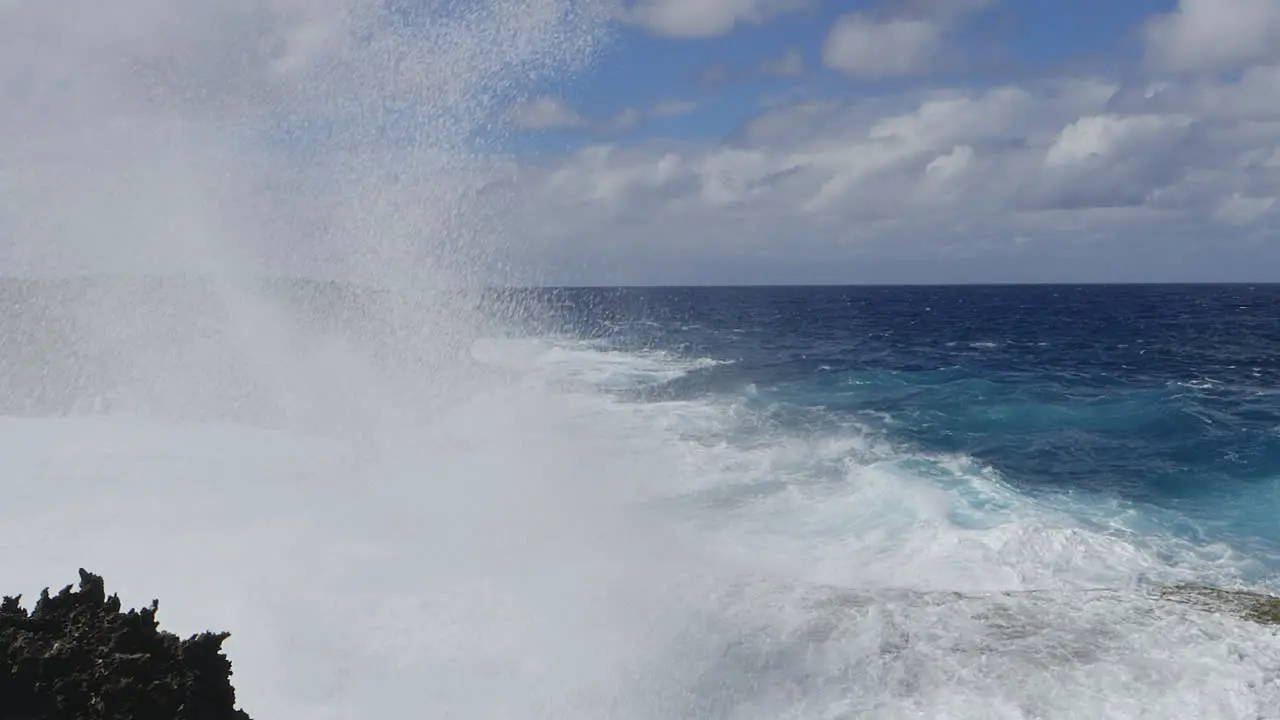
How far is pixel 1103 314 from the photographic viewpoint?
107625 mm

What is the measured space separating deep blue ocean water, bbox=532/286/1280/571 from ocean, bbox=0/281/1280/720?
0.83 ft

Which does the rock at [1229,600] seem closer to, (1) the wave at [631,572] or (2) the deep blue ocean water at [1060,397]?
(1) the wave at [631,572]

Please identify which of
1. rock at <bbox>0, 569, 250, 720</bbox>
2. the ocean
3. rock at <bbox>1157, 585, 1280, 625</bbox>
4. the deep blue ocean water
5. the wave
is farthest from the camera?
the deep blue ocean water

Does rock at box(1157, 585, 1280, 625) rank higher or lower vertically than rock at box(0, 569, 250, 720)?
lower

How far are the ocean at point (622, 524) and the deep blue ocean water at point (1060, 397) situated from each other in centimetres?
25

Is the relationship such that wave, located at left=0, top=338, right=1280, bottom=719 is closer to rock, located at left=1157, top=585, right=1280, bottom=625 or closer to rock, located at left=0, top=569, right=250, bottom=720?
rock, located at left=1157, top=585, right=1280, bottom=625

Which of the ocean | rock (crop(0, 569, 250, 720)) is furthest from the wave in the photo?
rock (crop(0, 569, 250, 720))

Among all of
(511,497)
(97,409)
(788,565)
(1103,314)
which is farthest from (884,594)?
(1103,314)

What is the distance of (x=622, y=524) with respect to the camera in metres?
19.6

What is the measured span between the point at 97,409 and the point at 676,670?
26.7m

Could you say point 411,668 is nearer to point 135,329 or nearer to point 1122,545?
point 1122,545

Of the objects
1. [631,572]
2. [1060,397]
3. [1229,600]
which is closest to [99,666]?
[631,572]

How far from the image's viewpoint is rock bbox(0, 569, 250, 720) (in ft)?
24.3

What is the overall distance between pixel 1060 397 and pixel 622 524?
97.0 feet
